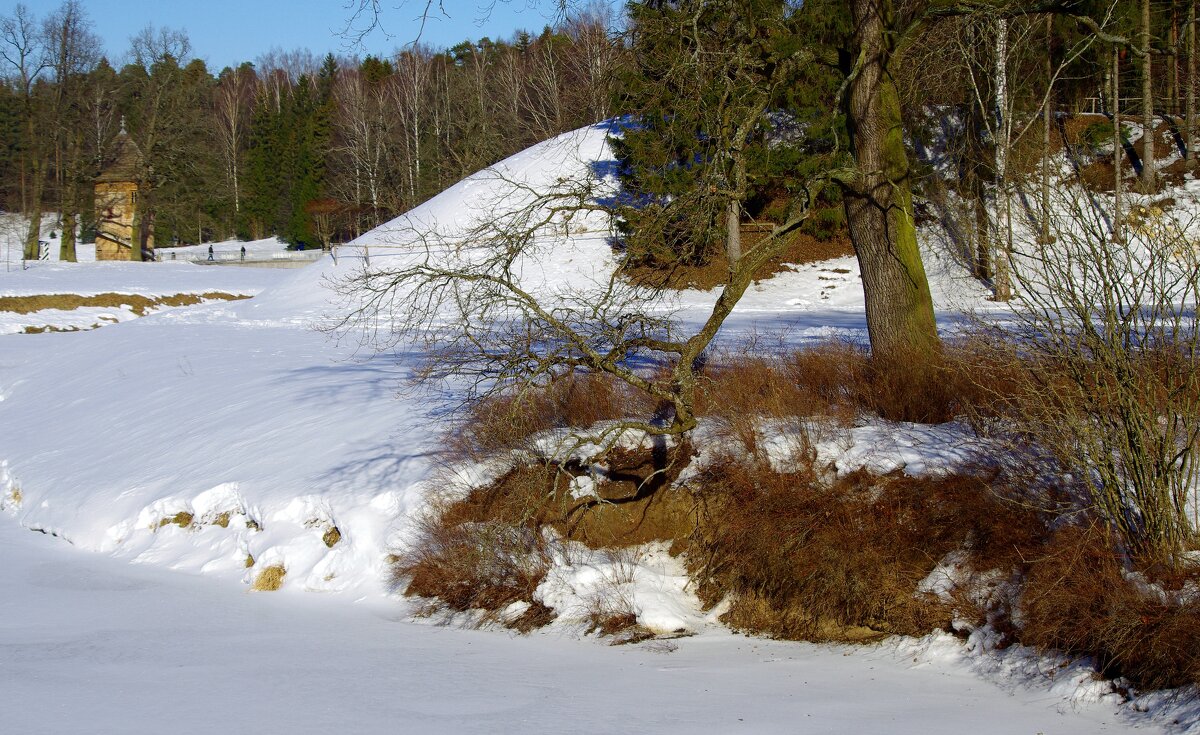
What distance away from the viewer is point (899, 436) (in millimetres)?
9531

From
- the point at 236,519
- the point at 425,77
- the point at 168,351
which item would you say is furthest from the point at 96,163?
the point at 236,519

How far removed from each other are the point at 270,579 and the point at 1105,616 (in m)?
7.75

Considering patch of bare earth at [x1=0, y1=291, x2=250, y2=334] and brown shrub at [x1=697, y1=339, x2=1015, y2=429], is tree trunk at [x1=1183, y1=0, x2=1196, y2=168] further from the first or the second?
patch of bare earth at [x1=0, y1=291, x2=250, y2=334]

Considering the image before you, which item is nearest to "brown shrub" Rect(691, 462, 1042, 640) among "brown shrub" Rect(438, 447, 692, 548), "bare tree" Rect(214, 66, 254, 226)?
"brown shrub" Rect(438, 447, 692, 548)

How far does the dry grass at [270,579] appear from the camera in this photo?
1038 cm

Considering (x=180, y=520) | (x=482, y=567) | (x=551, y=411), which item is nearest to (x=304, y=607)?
(x=482, y=567)

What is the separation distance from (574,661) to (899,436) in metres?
3.78

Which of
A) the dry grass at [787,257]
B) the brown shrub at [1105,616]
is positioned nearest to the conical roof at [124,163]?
the dry grass at [787,257]

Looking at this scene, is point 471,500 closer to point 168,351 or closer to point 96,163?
point 168,351

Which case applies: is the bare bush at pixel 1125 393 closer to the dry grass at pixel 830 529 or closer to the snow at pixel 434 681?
the dry grass at pixel 830 529

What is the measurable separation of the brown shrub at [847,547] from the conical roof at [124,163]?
164ft

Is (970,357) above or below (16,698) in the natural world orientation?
above

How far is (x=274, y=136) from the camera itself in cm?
7262

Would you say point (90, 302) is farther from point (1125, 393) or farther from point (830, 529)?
point (1125, 393)
